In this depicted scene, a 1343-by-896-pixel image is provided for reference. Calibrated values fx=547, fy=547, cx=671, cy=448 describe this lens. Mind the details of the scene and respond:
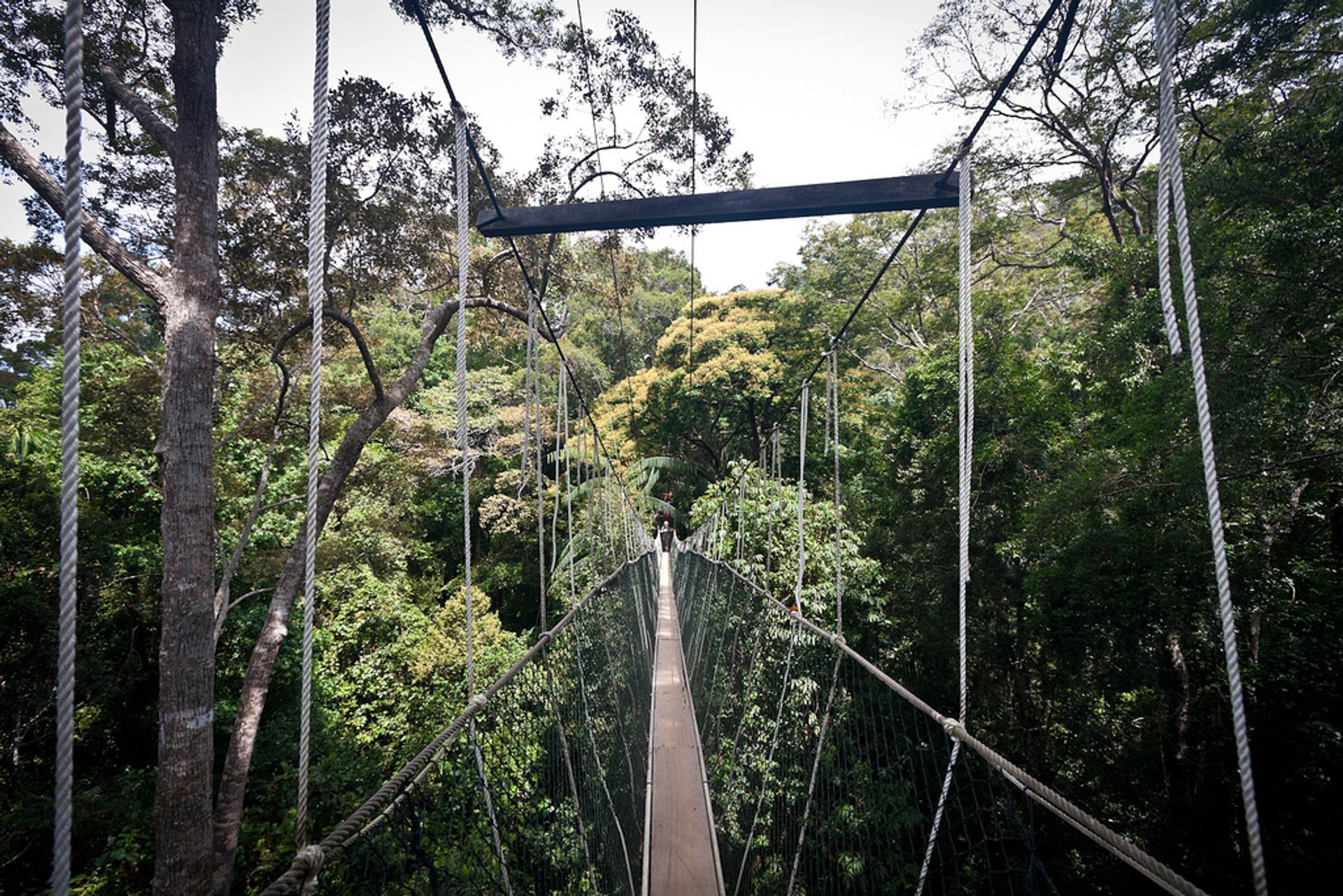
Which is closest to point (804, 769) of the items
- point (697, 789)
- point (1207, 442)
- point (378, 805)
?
point (697, 789)

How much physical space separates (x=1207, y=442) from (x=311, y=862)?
1.24m

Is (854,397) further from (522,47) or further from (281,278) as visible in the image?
(281,278)

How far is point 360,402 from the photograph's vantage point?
20.6 ft

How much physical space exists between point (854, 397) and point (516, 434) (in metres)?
5.91

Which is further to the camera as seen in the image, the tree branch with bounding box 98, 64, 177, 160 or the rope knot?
the tree branch with bounding box 98, 64, 177, 160

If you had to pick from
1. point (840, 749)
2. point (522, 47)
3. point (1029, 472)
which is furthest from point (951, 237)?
point (840, 749)

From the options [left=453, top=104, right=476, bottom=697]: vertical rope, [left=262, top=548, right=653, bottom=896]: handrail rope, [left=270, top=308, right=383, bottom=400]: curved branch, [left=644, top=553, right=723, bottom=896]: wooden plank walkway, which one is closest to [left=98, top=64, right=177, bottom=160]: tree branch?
[left=270, top=308, right=383, bottom=400]: curved branch

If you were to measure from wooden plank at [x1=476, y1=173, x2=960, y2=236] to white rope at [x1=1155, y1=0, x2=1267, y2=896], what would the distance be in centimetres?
88

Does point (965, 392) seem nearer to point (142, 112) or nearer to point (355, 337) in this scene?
point (355, 337)

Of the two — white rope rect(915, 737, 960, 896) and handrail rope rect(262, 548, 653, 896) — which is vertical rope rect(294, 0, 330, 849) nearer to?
handrail rope rect(262, 548, 653, 896)

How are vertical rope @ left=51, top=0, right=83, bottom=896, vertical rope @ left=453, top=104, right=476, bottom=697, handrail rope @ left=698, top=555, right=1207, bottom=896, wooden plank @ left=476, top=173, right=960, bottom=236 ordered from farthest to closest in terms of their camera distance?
wooden plank @ left=476, top=173, right=960, bottom=236 → vertical rope @ left=453, top=104, right=476, bottom=697 → handrail rope @ left=698, top=555, right=1207, bottom=896 → vertical rope @ left=51, top=0, right=83, bottom=896

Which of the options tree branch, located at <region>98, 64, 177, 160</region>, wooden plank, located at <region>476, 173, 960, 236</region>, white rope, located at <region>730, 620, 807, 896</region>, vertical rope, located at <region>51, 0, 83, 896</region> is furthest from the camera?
tree branch, located at <region>98, 64, 177, 160</region>

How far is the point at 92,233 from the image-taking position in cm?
266

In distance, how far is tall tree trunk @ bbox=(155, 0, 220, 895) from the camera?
2.49 meters
